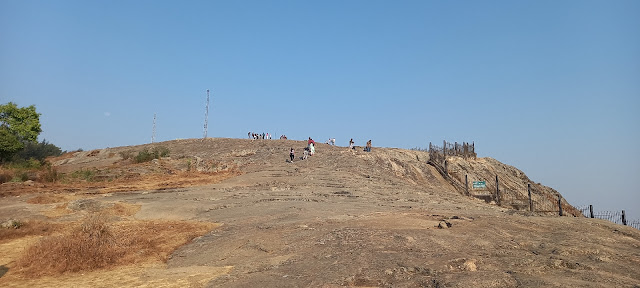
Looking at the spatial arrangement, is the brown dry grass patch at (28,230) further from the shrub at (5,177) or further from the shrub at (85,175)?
the shrub at (5,177)

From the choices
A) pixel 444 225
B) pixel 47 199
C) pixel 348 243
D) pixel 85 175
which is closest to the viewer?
pixel 348 243

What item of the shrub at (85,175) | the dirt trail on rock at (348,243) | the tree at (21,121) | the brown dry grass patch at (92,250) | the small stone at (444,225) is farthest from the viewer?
the tree at (21,121)

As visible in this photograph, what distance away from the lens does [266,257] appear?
30.3ft

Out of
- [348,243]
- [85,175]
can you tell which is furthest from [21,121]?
[348,243]

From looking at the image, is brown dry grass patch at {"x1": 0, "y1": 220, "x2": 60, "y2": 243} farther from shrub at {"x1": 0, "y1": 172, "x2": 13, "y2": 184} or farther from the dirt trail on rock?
shrub at {"x1": 0, "y1": 172, "x2": 13, "y2": 184}

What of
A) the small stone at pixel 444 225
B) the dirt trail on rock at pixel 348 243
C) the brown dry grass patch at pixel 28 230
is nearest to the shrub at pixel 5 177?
the dirt trail on rock at pixel 348 243

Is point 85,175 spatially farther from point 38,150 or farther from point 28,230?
point 38,150

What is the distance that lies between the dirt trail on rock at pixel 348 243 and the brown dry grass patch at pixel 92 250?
1.47 feet

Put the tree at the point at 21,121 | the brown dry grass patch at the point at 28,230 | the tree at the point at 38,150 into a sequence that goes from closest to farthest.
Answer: the brown dry grass patch at the point at 28,230
the tree at the point at 21,121
the tree at the point at 38,150

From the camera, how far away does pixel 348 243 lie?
9586 mm

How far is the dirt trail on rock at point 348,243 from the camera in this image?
7395 mm

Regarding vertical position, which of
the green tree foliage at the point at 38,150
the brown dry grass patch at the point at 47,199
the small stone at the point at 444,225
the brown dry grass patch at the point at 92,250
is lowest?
the brown dry grass patch at the point at 92,250

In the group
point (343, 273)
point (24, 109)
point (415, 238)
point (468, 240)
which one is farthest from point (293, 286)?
point (24, 109)

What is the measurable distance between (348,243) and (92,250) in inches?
248
